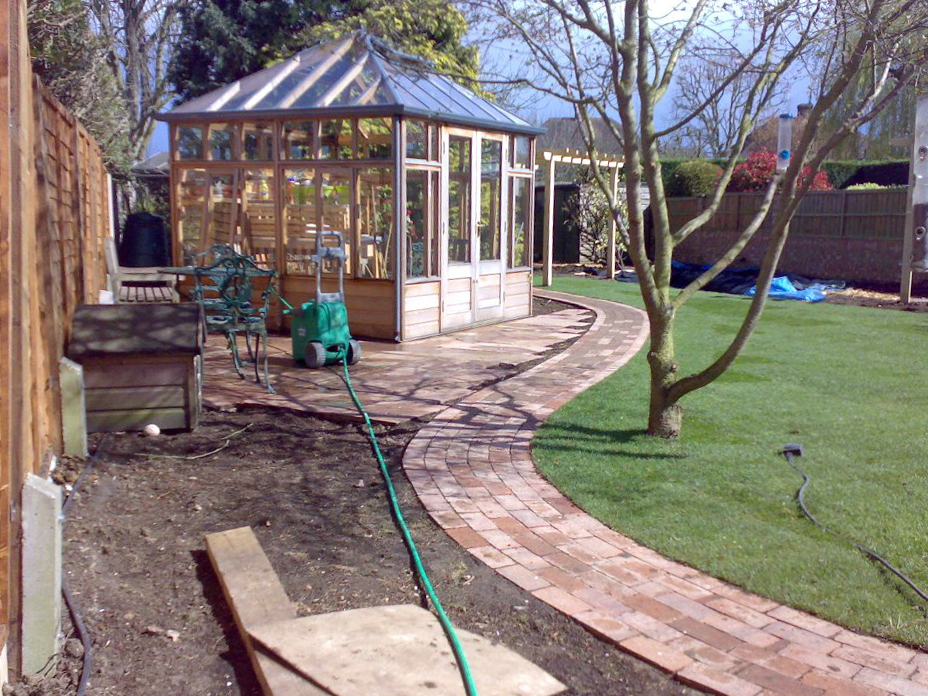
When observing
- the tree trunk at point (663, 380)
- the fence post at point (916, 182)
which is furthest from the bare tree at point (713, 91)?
the fence post at point (916, 182)

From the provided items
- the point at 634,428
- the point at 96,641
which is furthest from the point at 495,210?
the point at 96,641

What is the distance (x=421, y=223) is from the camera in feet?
31.5

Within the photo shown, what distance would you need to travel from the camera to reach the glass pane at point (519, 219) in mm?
11273

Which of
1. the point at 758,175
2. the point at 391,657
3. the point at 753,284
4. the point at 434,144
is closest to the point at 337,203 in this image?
the point at 434,144

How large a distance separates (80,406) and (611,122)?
12.6 ft

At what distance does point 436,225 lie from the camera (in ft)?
32.0

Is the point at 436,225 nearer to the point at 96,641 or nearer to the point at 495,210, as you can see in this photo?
the point at 495,210

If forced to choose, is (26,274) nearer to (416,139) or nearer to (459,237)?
(416,139)

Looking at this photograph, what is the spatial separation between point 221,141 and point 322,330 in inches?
147

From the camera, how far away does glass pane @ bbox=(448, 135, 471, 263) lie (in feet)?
33.2

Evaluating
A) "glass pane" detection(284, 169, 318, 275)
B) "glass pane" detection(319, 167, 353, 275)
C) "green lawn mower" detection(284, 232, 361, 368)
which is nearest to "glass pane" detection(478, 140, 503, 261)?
"glass pane" detection(319, 167, 353, 275)

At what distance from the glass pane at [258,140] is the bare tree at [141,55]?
12.3m

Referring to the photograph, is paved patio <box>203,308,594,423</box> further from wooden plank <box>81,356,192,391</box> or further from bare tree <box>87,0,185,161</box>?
bare tree <box>87,0,185,161</box>

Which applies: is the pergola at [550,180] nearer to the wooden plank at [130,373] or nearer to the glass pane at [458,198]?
the glass pane at [458,198]
